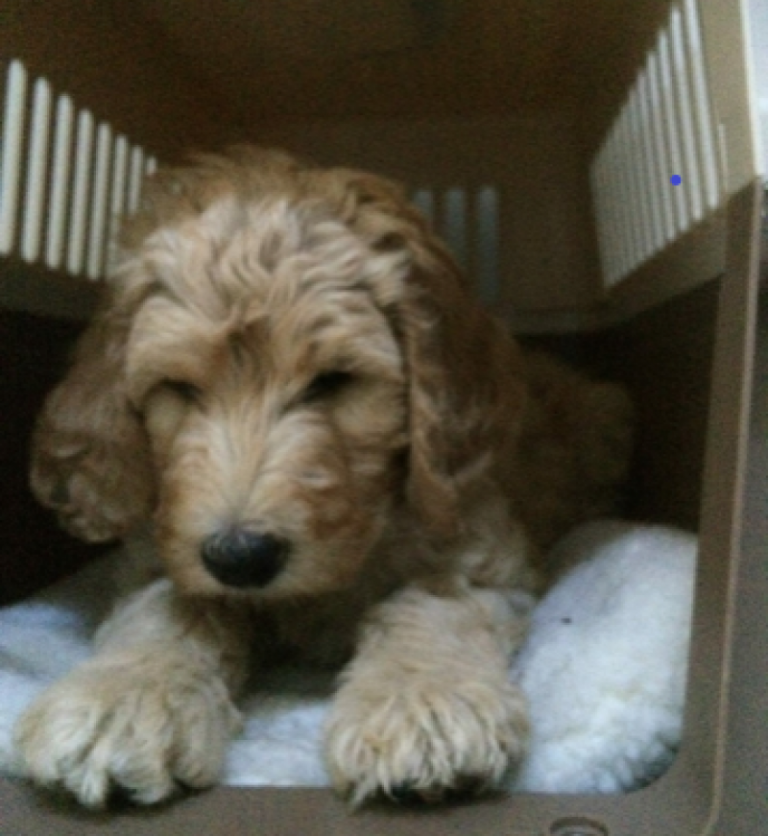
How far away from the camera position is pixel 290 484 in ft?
4.20

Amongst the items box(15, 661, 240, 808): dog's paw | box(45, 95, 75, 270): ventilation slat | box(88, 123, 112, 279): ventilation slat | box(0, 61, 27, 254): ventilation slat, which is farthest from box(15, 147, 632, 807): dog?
box(88, 123, 112, 279): ventilation slat

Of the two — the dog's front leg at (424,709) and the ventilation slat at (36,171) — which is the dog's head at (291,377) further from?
the ventilation slat at (36,171)

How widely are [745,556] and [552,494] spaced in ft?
3.54

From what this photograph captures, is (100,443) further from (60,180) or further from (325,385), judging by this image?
(60,180)

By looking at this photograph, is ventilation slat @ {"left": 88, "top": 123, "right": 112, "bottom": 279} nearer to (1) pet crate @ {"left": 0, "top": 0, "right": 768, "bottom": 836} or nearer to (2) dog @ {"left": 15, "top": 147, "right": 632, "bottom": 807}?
(1) pet crate @ {"left": 0, "top": 0, "right": 768, "bottom": 836}

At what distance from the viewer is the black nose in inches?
48.1

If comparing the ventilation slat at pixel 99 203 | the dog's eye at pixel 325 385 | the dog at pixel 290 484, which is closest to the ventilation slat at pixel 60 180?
the ventilation slat at pixel 99 203

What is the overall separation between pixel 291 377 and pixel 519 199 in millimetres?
1705

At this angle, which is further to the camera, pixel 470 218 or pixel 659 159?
pixel 470 218

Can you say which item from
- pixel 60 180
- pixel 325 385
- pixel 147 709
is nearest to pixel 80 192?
Result: pixel 60 180

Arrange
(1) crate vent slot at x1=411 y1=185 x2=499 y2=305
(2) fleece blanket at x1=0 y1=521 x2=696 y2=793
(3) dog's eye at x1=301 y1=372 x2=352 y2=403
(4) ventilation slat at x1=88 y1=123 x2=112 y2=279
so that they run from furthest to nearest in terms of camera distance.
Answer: (1) crate vent slot at x1=411 y1=185 x2=499 y2=305
(4) ventilation slat at x1=88 y1=123 x2=112 y2=279
(3) dog's eye at x1=301 y1=372 x2=352 y2=403
(2) fleece blanket at x1=0 y1=521 x2=696 y2=793

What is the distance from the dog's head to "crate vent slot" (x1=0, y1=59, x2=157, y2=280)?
0.47 m

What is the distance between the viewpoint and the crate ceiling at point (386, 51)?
6.82ft

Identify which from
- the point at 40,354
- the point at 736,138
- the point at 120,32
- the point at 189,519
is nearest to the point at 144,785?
the point at 189,519
